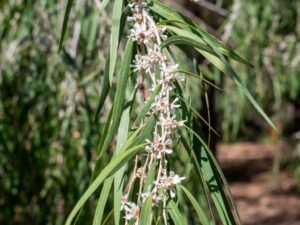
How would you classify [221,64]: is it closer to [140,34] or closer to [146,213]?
[140,34]

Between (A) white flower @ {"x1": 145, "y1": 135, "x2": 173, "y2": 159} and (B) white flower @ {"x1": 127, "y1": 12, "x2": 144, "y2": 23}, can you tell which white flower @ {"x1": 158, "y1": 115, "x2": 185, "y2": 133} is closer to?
(A) white flower @ {"x1": 145, "y1": 135, "x2": 173, "y2": 159}

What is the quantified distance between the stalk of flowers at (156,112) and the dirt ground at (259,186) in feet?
13.9

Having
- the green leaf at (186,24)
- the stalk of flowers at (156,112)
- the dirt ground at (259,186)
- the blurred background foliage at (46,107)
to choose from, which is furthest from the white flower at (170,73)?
the dirt ground at (259,186)

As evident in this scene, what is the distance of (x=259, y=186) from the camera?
6.79 m

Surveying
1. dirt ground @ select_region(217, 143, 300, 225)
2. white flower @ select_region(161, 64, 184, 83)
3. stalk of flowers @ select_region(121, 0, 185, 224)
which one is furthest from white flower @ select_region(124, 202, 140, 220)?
dirt ground @ select_region(217, 143, 300, 225)

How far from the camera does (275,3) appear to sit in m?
2.37

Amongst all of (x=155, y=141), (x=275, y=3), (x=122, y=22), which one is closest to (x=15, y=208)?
(x=275, y=3)

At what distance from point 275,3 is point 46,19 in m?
0.80

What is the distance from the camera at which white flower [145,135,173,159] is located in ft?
2.32

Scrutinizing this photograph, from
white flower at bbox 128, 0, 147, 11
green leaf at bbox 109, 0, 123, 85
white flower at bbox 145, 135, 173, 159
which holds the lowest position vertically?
white flower at bbox 145, 135, 173, 159

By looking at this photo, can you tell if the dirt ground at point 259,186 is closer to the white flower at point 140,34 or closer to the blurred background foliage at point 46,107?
the blurred background foliage at point 46,107

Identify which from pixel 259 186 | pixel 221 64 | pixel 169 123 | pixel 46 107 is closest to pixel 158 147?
pixel 169 123

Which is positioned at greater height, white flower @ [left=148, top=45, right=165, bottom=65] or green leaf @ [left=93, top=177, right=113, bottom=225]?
white flower @ [left=148, top=45, right=165, bottom=65]

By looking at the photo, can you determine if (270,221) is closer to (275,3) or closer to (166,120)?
(275,3)
